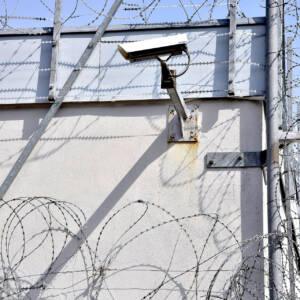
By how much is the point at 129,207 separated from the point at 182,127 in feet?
2.58

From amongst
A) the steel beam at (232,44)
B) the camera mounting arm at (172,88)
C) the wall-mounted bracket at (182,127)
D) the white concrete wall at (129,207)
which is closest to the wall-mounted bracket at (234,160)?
the white concrete wall at (129,207)

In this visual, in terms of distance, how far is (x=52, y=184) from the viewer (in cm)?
636

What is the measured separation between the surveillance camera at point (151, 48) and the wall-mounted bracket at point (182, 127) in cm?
98

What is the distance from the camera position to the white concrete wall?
5988 mm

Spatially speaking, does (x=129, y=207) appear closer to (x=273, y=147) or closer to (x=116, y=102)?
(x=116, y=102)

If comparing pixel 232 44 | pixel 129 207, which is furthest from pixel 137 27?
pixel 129 207

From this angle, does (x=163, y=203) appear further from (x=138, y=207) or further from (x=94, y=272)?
(x=94, y=272)

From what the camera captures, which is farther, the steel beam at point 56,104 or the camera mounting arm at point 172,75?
the steel beam at point 56,104

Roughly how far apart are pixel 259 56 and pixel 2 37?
2305mm

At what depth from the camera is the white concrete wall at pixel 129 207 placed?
599 cm

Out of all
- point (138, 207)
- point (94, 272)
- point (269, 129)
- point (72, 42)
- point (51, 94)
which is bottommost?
point (94, 272)

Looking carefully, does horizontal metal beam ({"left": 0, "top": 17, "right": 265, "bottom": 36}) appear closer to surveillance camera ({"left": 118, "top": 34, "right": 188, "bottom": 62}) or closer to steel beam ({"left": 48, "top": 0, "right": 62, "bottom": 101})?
steel beam ({"left": 48, "top": 0, "right": 62, "bottom": 101})

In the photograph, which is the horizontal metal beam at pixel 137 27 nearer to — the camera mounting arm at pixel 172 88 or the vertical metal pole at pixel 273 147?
the vertical metal pole at pixel 273 147

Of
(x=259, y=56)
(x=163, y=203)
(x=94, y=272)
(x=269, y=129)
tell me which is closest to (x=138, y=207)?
(x=163, y=203)
